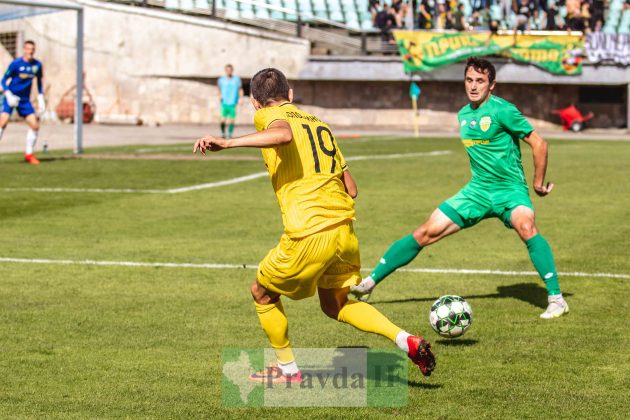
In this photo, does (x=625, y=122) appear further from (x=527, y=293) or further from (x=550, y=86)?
(x=527, y=293)

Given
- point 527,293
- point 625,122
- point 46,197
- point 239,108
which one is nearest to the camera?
point 527,293

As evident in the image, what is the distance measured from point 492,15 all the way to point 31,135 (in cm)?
2529

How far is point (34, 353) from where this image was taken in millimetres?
7566

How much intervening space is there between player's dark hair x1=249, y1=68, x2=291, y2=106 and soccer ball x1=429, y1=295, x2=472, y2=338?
6.73 feet

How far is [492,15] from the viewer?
1756 inches

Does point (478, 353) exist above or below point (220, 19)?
below

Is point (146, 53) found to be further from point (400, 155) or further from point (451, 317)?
point (451, 317)

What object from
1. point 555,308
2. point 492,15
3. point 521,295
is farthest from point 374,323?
point 492,15

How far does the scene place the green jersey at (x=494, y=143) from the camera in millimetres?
9266

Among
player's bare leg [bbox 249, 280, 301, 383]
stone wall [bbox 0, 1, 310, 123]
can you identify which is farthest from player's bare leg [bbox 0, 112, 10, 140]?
stone wall [bbox 0, 1, 310, 123]

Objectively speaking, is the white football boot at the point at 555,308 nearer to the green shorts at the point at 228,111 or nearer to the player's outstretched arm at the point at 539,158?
the player's outstretched arm at the point at 539,158

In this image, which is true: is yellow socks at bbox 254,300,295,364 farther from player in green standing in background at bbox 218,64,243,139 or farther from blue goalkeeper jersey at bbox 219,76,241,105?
blue goalkeeper jersey at bbox 219,76,241,105

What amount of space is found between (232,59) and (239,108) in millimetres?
2567

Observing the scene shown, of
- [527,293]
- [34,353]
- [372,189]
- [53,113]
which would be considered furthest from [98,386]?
[53,113]
